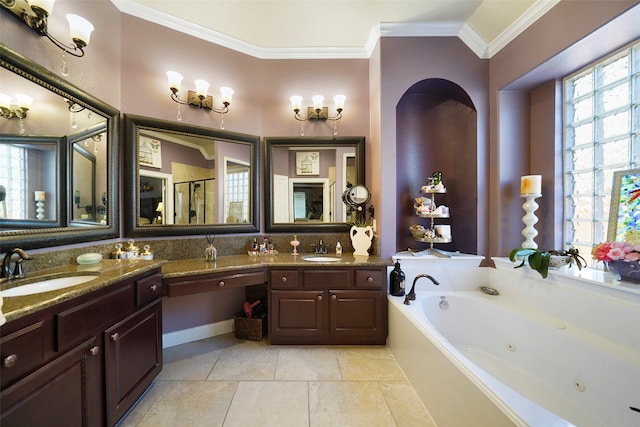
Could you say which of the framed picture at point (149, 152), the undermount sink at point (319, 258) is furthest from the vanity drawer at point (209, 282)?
the framed picture at point (149, 152)

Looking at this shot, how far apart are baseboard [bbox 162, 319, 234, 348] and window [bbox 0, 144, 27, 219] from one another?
1478mm

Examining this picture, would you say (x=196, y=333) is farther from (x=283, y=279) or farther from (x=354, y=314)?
(x=354, y=314)

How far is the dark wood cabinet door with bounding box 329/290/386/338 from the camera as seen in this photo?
2.13 m

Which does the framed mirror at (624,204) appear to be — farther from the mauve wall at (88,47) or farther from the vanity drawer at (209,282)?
the mauve wall at (88,47)

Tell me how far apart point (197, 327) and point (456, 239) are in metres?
2.94

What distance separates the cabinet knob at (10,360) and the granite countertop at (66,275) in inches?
5.2

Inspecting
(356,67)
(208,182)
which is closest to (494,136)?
A: (356,67)

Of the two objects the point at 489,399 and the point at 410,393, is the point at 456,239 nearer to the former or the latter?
the point at 410,393

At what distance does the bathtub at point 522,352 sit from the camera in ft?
3.65

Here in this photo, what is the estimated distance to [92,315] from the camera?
1150 millimetres

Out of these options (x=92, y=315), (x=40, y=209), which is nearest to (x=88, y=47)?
(x=40, y=209)

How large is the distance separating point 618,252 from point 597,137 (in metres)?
1.06

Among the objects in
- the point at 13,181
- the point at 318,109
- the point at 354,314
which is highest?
the point at 318,109

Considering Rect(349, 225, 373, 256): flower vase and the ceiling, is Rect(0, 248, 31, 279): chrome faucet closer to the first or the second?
the ceiling
